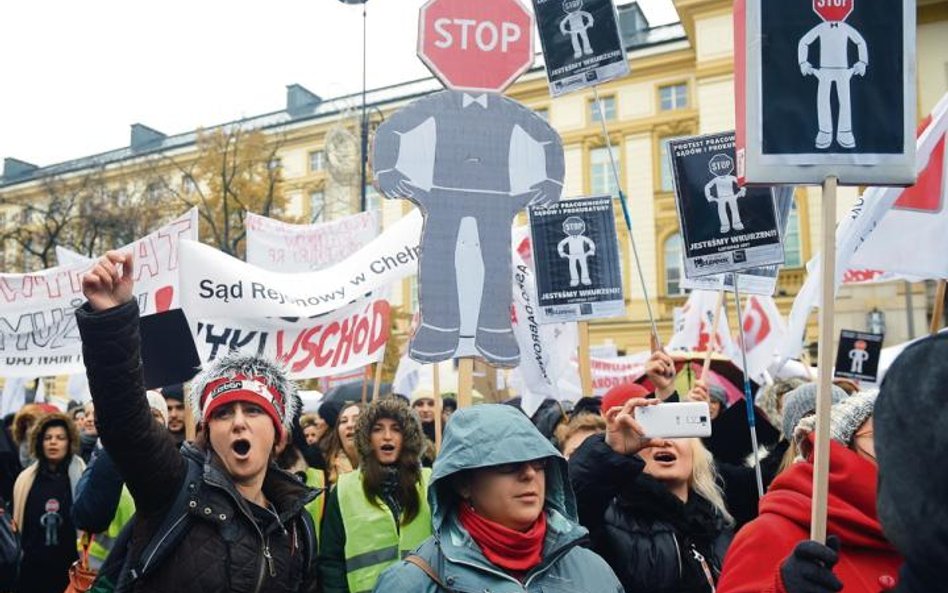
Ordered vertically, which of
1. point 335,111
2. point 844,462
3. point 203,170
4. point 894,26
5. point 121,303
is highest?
point 335,111

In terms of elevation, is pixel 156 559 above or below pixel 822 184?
below

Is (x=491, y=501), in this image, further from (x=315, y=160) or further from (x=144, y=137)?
(x=144, y=137)

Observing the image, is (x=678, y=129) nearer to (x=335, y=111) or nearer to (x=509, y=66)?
(x=335, y=111)

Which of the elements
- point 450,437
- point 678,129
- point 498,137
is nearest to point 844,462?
point 450,437

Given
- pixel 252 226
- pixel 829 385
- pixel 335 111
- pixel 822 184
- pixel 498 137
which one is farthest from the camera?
pixel 335 111

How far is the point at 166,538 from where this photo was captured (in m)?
2.47

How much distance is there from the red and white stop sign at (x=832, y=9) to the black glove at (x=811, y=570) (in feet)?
4.74

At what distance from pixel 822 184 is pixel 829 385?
0.62 meters

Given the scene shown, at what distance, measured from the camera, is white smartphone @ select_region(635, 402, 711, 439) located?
291cm

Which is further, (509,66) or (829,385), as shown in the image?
(509,66)

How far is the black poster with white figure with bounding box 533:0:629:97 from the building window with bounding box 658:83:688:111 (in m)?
30.5

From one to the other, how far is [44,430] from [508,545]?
13.9ft

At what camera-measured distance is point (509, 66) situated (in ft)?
15.3

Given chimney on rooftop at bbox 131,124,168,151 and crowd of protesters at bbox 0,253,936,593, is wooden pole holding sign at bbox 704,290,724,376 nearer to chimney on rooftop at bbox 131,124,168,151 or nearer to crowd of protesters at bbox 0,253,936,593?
crowd of protesters at bbox 0,253,936,593
